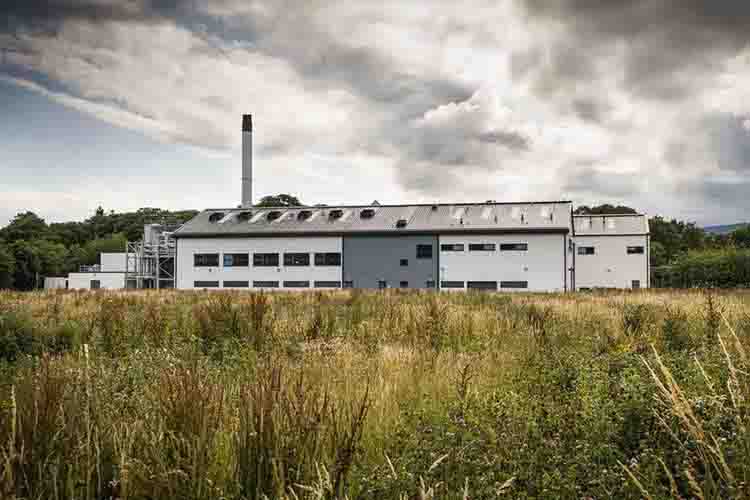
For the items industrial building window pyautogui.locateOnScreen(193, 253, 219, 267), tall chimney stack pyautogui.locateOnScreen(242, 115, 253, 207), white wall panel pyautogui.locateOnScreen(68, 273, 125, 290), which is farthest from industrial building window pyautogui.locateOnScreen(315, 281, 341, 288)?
white wall panel pyautogui.locateOnScreen(68, 273, 125, 290)

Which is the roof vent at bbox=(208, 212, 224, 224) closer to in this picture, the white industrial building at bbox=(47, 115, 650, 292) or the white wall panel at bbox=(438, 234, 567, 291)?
the white industrial building at bbox=(47, 115, 650, 292)

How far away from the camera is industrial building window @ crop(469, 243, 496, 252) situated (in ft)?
133

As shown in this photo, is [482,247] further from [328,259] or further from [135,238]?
[135,238]

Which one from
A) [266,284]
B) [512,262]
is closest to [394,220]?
[512,262]

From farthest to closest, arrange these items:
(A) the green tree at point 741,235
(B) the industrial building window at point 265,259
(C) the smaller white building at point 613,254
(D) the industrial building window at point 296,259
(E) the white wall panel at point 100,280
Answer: (A) the green tree at point 741,235
(E) the white wall panel at point 100,280
(B) the industrial building window at point 265,259
(D) the industrial building window at point 296,259
(C) the smaller white building at point 613,254

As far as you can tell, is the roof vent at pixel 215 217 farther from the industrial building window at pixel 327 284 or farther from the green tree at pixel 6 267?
the green tree at pixel 6 267

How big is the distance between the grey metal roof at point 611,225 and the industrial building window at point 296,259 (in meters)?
22.6

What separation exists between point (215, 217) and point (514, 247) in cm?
2581

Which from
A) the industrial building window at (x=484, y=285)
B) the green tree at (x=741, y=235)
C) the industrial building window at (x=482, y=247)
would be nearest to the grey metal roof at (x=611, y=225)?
the industrial building window at (x=482, y=247)

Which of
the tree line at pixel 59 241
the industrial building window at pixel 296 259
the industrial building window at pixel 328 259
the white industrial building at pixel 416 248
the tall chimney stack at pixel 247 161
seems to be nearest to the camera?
the white industrial building at pixel 416 248

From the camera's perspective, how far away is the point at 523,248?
131ft

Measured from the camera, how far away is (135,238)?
81.9m

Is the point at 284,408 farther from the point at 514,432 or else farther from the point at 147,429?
the point at 514,432

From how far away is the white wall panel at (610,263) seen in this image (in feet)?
142
